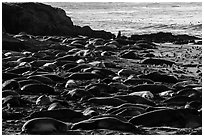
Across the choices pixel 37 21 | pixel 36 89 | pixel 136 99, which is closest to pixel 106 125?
pixel 136 99

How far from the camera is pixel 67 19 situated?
24.7 metres

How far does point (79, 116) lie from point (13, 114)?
89cm

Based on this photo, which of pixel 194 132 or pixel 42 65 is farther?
pixel 42 65

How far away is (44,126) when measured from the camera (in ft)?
17.7

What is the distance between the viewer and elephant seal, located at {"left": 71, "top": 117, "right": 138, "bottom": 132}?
5.42m

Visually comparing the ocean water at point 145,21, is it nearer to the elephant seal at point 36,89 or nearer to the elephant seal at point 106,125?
the elephant seal at point 36,89

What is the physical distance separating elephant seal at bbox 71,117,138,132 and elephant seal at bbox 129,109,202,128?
29cm

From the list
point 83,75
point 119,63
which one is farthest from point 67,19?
point 83,75

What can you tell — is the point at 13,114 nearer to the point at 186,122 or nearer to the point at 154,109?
the point at 154,109

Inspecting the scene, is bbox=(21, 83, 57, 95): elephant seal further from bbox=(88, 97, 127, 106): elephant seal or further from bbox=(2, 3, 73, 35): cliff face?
bbox=(2, 3, 73, 35): cliff face

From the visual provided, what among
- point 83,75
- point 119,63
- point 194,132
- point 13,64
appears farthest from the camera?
point 119,63

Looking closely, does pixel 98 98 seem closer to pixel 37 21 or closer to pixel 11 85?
pixel 11 85

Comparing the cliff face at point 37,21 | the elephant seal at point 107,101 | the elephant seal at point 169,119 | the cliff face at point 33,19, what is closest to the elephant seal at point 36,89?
the elephant seal at point 107,101

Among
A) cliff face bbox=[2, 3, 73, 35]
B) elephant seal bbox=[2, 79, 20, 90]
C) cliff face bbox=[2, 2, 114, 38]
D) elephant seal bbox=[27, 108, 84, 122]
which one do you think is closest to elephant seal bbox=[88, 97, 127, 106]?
elephant seal bbox=[27, 108, 84, 122]
